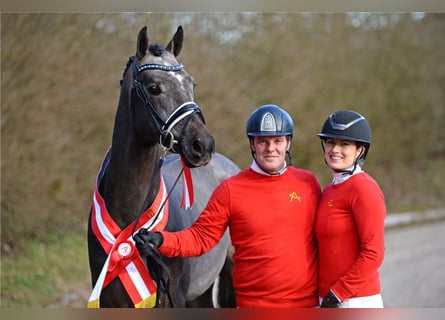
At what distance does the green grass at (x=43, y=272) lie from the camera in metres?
7.11

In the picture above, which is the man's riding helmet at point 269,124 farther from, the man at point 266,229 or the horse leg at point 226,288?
the horse leg at point 226,288

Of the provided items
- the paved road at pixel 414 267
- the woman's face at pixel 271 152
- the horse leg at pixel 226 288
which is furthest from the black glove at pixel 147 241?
the paved road at pixel 414 267

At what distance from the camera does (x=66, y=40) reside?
8.12m

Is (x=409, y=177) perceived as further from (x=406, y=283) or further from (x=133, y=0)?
(x=133, y=0)

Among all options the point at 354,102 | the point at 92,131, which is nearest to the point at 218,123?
the point at 92,131

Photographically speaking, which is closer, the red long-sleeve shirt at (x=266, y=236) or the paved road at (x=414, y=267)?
the red long-sleeve shirt at (x=266, y=236)

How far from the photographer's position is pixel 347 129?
349cm

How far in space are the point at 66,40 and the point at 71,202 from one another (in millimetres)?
2391

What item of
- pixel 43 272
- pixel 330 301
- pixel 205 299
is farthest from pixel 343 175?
pixel 43 272

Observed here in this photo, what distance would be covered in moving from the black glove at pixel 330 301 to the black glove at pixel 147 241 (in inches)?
37.0

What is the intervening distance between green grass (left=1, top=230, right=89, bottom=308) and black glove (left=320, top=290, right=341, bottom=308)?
4.45 metres

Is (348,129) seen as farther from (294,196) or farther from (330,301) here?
(330,301)

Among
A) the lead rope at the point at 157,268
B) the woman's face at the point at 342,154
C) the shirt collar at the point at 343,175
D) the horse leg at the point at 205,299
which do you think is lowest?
the horse leg at the point at 205,299

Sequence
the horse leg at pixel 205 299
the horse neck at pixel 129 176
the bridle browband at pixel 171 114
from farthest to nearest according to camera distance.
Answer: the horse leg at pixel 205 299
the horse neck at pixel 129 176
the bridle browband at pixel 171 114
